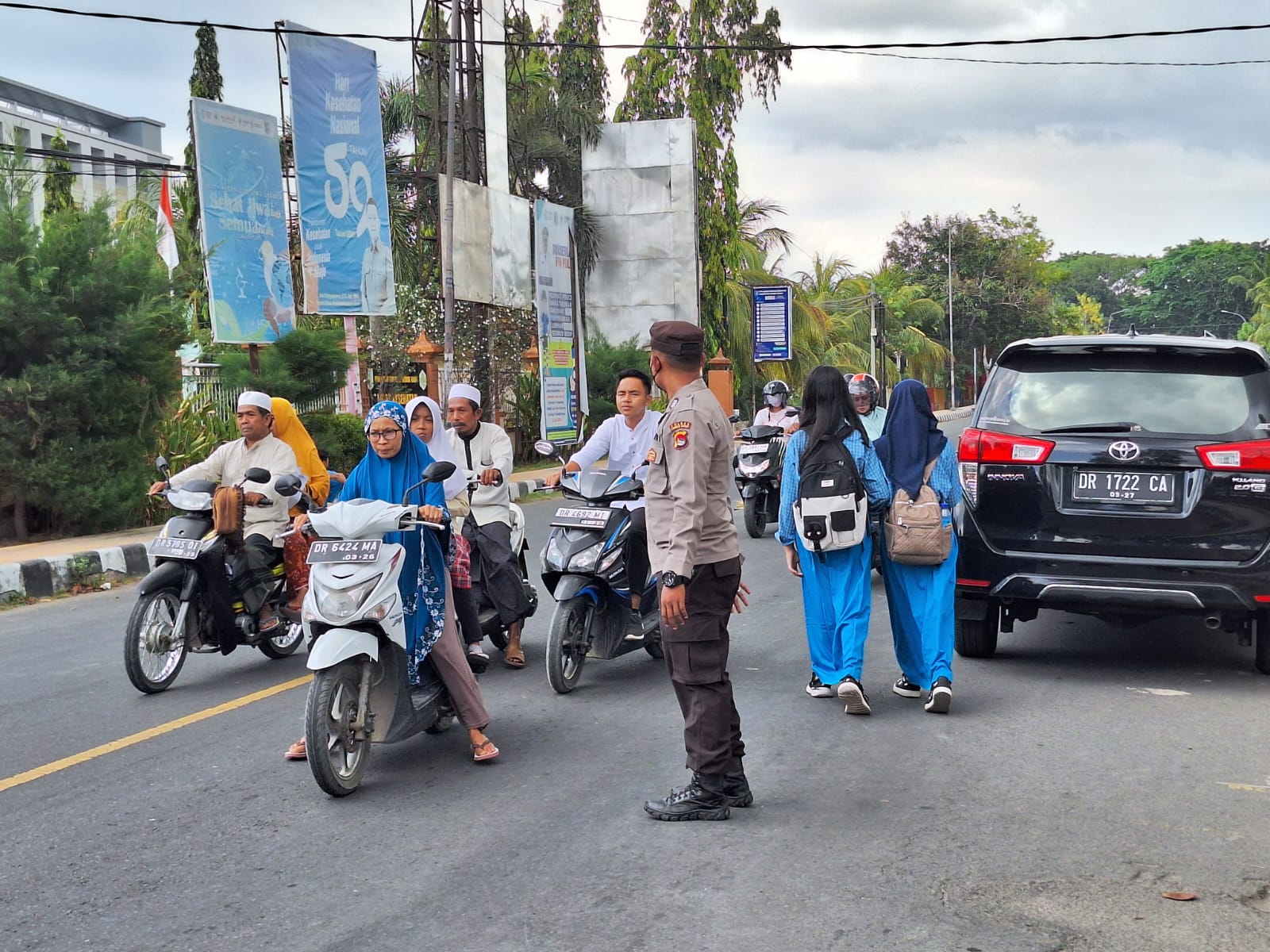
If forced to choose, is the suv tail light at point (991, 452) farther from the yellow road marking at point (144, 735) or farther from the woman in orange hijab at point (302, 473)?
the yellow road marking at point (144, 735)

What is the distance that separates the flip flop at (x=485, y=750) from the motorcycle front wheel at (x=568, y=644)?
41.6 inches

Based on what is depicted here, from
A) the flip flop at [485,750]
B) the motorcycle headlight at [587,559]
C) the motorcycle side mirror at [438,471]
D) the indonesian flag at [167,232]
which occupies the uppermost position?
the indonesian flag at [167,232]

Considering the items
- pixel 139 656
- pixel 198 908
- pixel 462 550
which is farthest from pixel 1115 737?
pixel 139 656

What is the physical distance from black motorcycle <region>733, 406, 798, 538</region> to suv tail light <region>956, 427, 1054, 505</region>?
5.59m

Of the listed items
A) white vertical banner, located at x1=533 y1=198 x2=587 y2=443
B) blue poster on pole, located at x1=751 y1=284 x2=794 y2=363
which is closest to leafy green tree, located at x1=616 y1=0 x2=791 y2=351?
blue poster on pole, located at x1=751 y1=284 x2=794 y2=363

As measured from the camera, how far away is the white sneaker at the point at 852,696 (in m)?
5.81

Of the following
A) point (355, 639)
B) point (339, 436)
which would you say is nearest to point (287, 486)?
point (355, 639)

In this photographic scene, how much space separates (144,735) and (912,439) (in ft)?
12.3

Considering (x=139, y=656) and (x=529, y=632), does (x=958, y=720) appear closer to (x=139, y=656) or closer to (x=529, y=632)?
(x=529, y=632)

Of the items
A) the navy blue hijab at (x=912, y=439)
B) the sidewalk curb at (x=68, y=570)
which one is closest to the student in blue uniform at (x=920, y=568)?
the navy blue hijab at (x=912, y=439)

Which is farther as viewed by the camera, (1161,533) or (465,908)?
(1161,533)

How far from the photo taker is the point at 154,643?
256 inches

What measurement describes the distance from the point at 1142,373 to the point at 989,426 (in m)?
0.79

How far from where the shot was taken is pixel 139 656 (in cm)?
641
